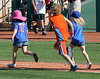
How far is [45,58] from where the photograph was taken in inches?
445

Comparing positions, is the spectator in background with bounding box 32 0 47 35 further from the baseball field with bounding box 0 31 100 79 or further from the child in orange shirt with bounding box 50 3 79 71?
the child in orange shirt with bounding box 50 3 79 71

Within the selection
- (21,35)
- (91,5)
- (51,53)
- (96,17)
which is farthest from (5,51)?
(91,5)

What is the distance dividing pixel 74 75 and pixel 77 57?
3.31 metres

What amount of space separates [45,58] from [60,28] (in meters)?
2.24

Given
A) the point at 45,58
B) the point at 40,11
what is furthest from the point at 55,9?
Answer: the point at 40,11

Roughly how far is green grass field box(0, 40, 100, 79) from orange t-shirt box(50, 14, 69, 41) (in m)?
0.85

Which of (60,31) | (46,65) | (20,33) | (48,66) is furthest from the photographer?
(46,65)

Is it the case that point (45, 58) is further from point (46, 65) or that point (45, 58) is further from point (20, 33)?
point (20, 33)

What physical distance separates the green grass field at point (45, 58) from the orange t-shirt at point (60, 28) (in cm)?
85

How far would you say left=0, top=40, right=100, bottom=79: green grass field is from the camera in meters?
8.08

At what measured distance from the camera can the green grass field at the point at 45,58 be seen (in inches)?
318

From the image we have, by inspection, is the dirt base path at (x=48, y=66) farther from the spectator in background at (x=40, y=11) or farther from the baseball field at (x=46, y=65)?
the spectator in background at (x=40, y=11)

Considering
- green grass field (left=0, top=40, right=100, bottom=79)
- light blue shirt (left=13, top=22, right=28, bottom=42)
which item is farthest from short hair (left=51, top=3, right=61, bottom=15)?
green grass field (left=0, top=40, right=100, bottom=79)

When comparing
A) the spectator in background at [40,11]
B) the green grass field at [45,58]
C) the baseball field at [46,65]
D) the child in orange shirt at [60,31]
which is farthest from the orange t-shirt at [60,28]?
the spectator in background at [40,11]
